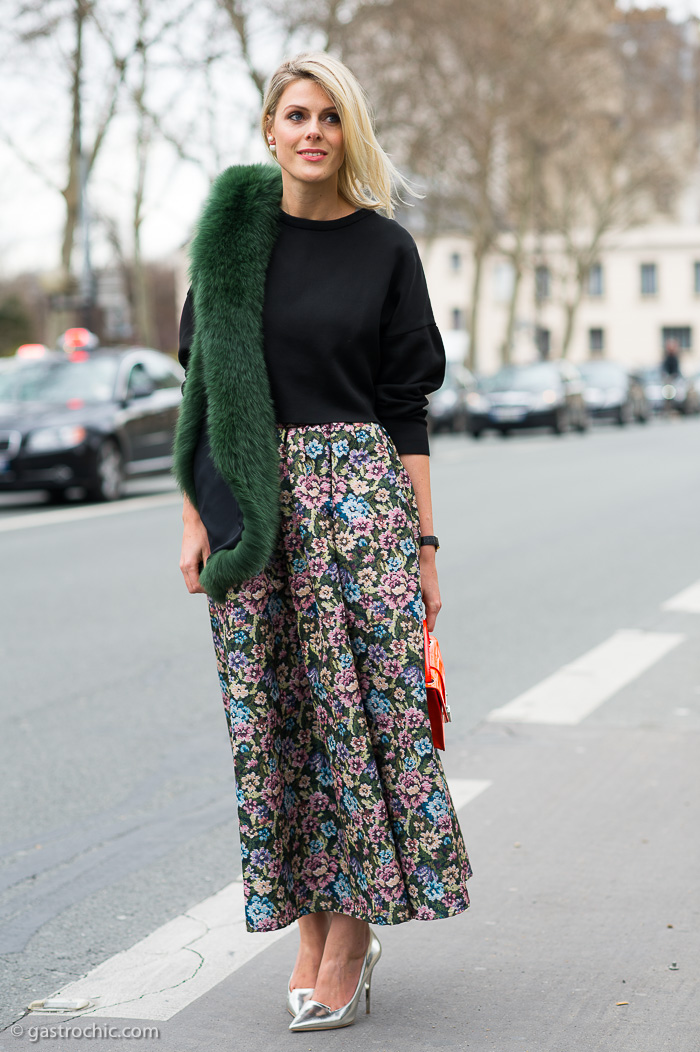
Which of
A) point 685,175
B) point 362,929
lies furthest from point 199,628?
point 685,175

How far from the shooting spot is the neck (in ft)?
9.64

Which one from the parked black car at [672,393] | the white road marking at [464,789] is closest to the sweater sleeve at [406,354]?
the white road marking at [464,789]

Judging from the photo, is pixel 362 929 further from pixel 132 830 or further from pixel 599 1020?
pixel 132 830

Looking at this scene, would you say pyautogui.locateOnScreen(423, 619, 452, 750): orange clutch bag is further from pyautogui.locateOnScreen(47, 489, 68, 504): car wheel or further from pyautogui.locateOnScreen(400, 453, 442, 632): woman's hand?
pyautogui.locateOnScreen(47, 489, 68, 504): car wheel

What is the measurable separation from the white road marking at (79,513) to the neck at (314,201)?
9.96m

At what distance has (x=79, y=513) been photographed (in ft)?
46.2

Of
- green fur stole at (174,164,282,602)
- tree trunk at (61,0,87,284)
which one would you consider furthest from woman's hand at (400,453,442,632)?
tree trunk at (61,0,87,284)

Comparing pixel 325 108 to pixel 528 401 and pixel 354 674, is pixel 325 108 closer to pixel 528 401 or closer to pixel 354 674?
pixel 354 674

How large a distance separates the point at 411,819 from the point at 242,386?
930 mm

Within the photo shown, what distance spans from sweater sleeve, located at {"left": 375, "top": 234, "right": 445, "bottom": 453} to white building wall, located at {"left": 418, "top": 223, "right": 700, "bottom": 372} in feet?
231

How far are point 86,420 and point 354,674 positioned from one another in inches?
483

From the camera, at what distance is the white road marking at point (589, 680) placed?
18.8 ft

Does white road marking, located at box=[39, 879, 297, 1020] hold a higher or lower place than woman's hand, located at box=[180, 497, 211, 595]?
lower

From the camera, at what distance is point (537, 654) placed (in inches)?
273
